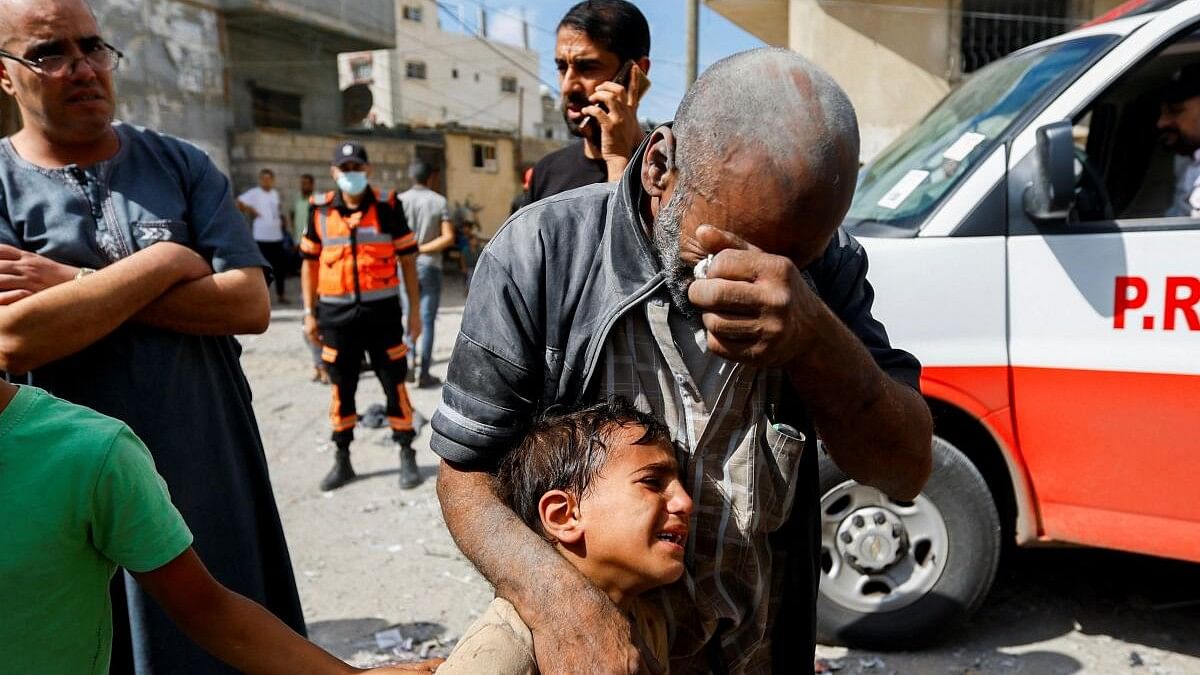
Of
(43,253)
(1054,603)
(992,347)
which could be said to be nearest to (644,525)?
(43,253)

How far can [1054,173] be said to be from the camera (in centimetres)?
270

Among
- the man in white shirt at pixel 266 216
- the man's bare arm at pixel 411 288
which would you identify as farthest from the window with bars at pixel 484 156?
→ the man's bare arm at pixel 411 288

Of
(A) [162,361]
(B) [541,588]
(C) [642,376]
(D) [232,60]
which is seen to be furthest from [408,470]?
(D) [232,60]

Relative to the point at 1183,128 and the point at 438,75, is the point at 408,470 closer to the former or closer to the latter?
the point at 1183,128

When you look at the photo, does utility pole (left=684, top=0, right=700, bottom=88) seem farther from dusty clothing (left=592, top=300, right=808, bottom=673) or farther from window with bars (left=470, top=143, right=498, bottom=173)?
window with bars (left=470, top=143, right=498, bottom=173)

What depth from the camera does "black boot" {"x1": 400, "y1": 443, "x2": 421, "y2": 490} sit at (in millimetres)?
5227

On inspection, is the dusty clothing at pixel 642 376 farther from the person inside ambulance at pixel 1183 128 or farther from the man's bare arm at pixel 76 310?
the person inside ambulance at pixel 1183 128

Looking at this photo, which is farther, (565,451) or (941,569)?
(941,569)

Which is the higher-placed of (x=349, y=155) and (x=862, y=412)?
(x=349, y=155)

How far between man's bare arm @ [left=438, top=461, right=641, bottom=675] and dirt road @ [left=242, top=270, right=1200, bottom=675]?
237 cm

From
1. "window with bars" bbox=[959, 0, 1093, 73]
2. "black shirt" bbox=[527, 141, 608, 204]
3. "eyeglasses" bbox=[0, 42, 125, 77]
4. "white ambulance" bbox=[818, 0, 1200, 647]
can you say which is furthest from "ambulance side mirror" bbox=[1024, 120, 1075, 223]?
"window with bars" bbox=[959, 0, 1093, 73]

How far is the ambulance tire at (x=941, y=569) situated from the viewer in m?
3.08

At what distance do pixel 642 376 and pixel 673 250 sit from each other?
239 mm

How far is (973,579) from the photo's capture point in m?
3.13
